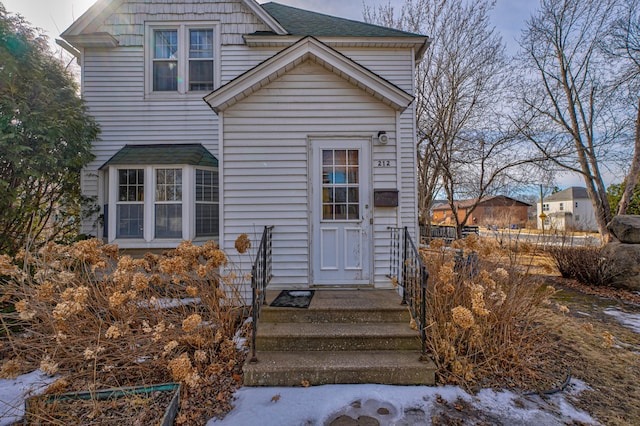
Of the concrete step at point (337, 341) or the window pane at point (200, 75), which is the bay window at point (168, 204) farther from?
the concrete step at point (337, 341)

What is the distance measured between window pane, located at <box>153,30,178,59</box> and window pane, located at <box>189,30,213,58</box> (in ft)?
1.21

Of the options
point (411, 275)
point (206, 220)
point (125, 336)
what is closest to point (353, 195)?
point (411, 275)

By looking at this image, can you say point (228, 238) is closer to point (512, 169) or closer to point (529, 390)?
point (529, 390)

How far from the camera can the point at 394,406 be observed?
259cm

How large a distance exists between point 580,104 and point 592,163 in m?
2.42

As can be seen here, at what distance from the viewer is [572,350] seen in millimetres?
3615

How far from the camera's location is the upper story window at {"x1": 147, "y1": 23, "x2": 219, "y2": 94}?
20.6 feet

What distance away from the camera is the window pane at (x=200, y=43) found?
20.9 feet

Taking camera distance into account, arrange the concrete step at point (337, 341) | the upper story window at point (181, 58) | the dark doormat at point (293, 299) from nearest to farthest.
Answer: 1. the concrete step at point (337, 341)
2. the dark doormat at point (293, 299)
3. the upper story window at point (181, 58)

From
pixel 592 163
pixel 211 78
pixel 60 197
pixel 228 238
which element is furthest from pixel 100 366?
pixel 592 163

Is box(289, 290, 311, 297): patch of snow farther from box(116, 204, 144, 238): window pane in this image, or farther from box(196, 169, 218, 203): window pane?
box(116, 204, 144, 238): window pane

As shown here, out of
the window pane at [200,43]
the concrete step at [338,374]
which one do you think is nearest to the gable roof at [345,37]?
the window pane at [200,43]

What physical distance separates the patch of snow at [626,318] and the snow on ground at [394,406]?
2.72m

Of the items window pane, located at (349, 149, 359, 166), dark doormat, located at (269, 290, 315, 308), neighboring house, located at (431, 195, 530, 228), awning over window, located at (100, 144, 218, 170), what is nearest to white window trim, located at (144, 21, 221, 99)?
awning over window, located at (100, 144, 218, 170)
